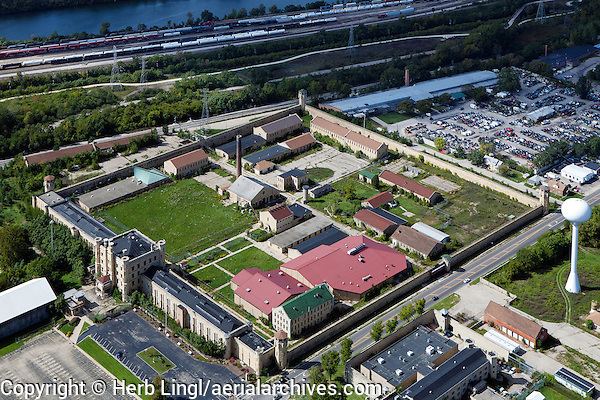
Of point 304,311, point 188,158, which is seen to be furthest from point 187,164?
point 304,311

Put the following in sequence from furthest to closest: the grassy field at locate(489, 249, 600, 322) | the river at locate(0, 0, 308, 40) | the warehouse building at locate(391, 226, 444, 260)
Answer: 1. the river at locate(0, 0, 308, 40)
2. the warehouse building at locate(391, 226, 444, 260)
3. the grassy field at locate(489, 249, 600, 322)

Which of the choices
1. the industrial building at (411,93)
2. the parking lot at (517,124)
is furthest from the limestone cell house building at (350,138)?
the parking lot at (517,124)

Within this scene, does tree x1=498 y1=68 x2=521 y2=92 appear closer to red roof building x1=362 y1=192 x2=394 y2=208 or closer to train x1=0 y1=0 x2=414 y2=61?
red roof building x1=362 y1=192 x2=394 y2=208

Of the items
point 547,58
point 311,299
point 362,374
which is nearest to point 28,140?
point 311,299

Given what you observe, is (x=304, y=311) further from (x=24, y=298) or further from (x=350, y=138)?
(x=350, y=138)

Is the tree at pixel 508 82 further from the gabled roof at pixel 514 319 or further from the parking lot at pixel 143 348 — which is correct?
the parking lot at pixel 143 348

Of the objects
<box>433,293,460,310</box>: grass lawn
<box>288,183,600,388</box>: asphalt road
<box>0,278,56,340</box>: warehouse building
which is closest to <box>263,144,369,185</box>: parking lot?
<box>288,183,600,388</box>: asphalt road
